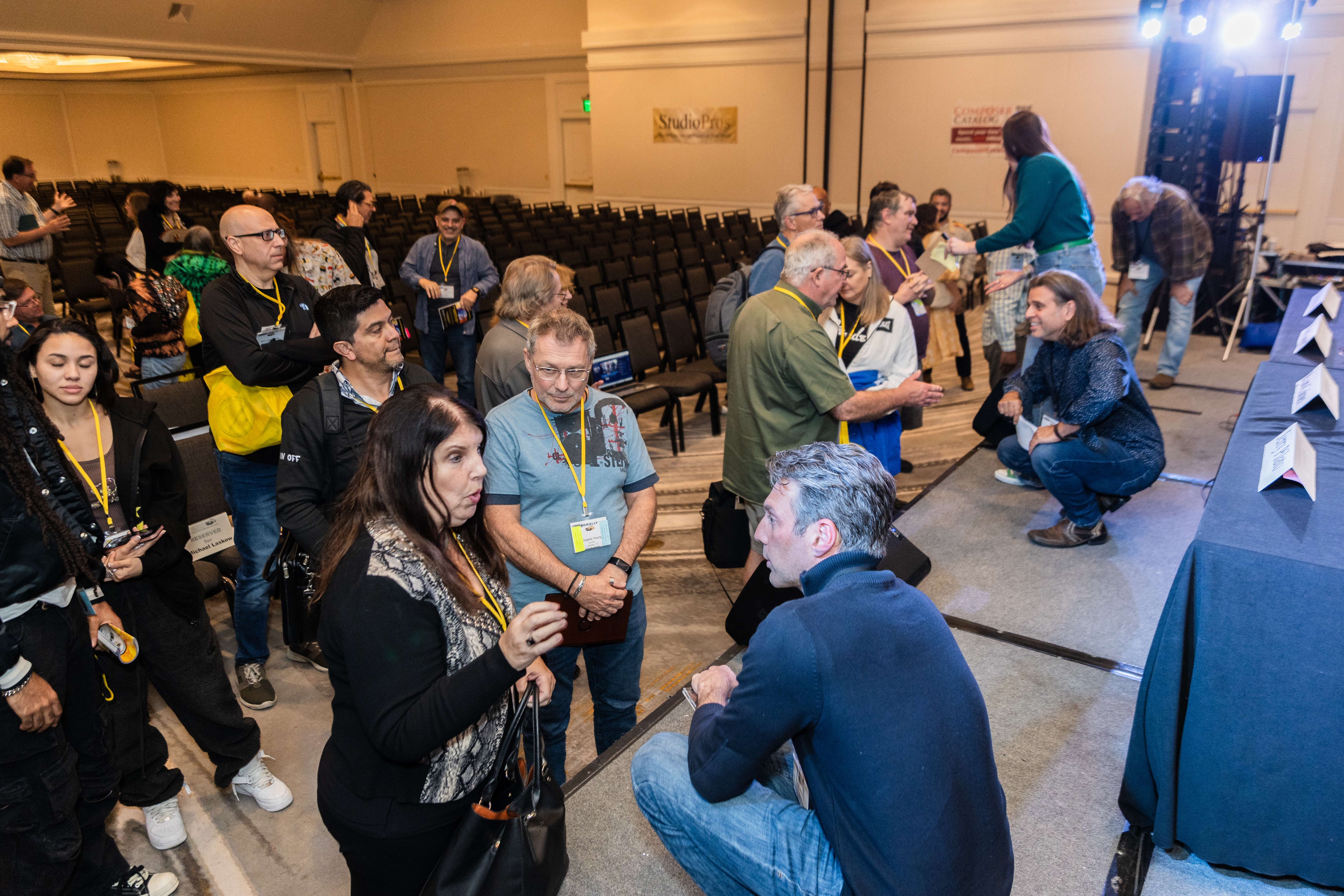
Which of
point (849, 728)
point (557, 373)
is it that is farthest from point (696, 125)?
point (849, 728)

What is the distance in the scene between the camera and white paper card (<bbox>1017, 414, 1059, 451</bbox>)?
11.7 feet

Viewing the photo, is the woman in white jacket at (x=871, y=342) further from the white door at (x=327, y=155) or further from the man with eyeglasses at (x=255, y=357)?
the white door at (x=327, y=155)

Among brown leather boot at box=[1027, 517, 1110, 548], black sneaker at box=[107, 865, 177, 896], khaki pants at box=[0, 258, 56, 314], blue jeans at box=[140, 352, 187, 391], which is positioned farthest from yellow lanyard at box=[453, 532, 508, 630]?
khaki pants at box=[0, 258, 56, 314]

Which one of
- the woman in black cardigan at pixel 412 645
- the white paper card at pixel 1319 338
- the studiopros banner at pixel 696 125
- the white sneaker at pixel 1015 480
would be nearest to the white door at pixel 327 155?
the studiopros banner at pixel 696 125

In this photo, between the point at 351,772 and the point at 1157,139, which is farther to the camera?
the point at 1157,139

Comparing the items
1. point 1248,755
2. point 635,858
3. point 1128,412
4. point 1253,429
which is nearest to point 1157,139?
point 1128,412

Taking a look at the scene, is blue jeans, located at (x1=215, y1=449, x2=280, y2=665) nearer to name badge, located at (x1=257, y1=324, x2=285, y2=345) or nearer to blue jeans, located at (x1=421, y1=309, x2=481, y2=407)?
name badge, located at (x1=257, y1=324, x2=285, y2=345)

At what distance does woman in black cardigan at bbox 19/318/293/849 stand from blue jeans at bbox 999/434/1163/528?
2984 mm

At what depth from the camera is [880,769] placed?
→ 1289 millimetres

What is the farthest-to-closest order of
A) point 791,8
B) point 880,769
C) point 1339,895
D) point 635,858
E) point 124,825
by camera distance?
point 791,8 → point 124,825 → point 635,858 → point 1339,895 → point 880,769

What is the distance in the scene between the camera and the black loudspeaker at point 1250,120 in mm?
7309

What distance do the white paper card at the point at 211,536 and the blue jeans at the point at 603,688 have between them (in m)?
1.80

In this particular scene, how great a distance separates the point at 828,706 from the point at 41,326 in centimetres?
213

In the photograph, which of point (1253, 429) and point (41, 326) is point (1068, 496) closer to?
point (1253, 429)
